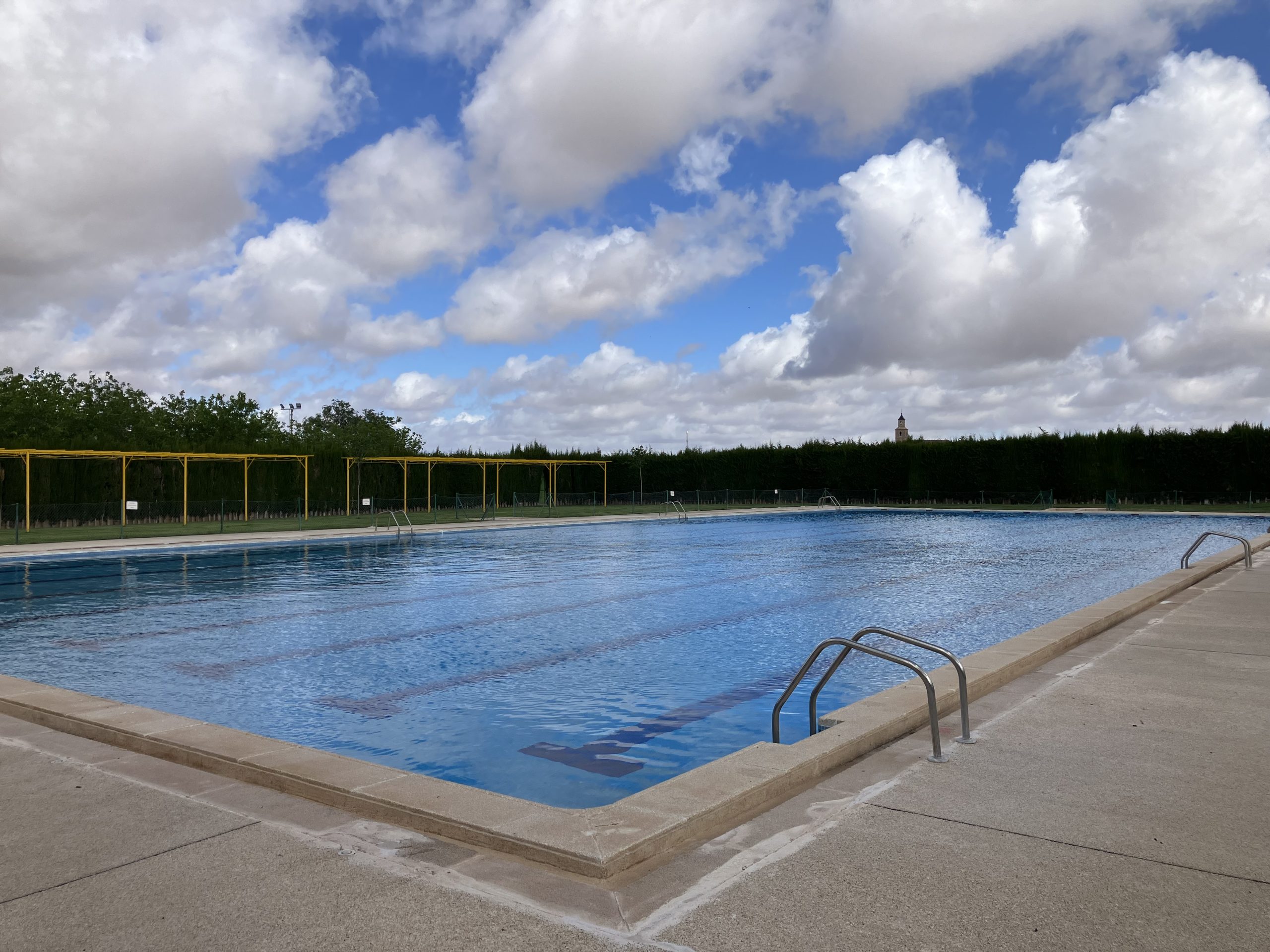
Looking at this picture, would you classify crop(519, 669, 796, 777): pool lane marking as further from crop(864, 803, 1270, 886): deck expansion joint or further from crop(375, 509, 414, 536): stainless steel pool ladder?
crop(375, 509, 414, 536): stainless steel pool ladder

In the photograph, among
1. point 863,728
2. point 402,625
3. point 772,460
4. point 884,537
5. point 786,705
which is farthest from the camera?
point 772,460

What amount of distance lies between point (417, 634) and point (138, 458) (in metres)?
24.4

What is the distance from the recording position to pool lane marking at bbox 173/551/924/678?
9.11 meters

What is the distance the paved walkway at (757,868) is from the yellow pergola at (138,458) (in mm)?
22621

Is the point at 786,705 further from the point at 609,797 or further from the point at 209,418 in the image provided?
the point at 209,418

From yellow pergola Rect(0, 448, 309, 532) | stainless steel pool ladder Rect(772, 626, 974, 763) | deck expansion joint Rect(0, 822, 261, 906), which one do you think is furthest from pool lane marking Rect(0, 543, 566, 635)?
yellow pergola Rect(0, 448, 309, 532)

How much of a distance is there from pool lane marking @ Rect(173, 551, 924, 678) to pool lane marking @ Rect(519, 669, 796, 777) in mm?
3869

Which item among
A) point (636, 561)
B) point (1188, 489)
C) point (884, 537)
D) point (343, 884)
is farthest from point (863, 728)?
point (1188, 489)

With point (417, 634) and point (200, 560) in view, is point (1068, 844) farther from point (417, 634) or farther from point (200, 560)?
point (200, 560)

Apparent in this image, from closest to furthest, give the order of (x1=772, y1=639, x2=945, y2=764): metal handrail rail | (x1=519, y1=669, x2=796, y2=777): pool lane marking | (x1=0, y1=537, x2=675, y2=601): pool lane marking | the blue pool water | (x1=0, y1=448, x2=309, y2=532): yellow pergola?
(x1=772, y1=639, x2=945, y2=764): metal handrail rail → (x1=519, y1=669, x2=796, y2=777): pool lane marking → the blue pool water → (x1=0, y1=537, x2=675, y2=601): pool lane marking → (x1=0, y1=448, x2=309, y2=532): yellow pergola

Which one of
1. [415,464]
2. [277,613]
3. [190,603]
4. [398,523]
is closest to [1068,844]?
[277,613]

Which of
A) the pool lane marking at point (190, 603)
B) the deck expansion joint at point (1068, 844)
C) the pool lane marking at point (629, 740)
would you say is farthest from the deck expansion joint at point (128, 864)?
the pool lane marking at point (190, 603)

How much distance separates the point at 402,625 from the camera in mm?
11391

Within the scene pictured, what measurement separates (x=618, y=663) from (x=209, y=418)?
4015 centimetres
